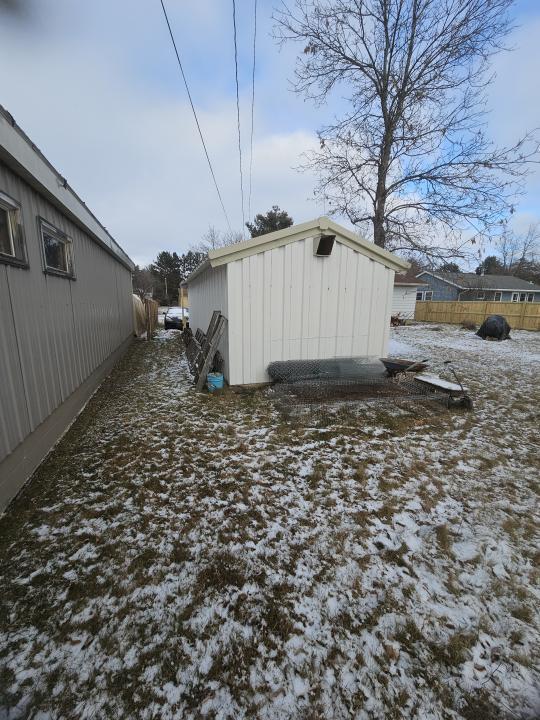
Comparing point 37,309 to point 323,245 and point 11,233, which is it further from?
point 323,245

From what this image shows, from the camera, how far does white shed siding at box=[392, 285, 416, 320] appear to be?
2073 cm

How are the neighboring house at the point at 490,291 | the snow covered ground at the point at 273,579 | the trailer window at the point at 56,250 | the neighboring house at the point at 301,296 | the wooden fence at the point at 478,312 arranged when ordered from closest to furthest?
the snow covered ground at the point at 273,579 < the trailer window at the point at 56,250 < the neighboring house at the point at 301,296 < the wooden fence at the point at 478,312 < the neighboring house at the point at 490,291

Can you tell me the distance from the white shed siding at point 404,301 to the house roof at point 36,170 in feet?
64.1

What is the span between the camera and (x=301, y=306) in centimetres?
562

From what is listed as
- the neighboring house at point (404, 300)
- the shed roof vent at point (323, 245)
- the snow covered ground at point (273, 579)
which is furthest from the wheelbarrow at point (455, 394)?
the neighboring house at point (404, 300)

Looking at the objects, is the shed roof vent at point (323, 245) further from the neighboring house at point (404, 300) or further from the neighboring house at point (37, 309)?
the neighboring house at point (404, 300)

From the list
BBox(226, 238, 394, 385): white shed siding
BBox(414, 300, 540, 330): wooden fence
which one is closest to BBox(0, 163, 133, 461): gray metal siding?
BBox(226, 238, 394, 385): white shed siding

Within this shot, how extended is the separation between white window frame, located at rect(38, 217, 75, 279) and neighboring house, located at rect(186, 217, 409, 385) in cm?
207

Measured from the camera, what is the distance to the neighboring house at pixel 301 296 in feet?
17.2

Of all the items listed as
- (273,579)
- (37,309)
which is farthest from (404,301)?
(273,579)

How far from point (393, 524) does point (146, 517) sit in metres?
1.93

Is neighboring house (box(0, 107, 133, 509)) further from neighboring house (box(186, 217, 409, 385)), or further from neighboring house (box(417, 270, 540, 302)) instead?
neighboring house (box(417, 270, 540, 302))

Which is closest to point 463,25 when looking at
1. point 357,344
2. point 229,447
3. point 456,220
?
point 456,220

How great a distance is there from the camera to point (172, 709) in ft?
4.26
